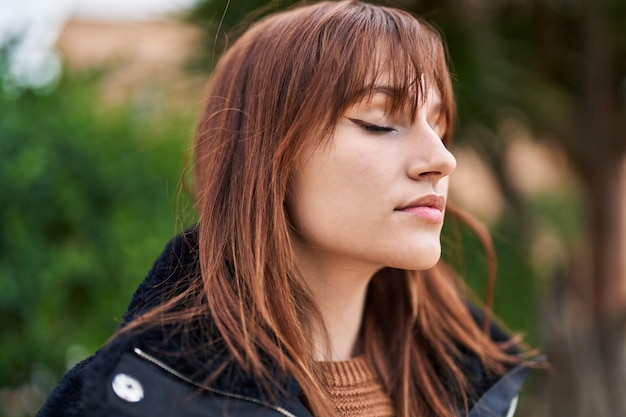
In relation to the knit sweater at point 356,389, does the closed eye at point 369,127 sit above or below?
above

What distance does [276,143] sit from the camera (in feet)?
4.45

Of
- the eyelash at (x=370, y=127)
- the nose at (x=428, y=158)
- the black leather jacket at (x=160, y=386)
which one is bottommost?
the black leather jacket at (x=160, y=386)

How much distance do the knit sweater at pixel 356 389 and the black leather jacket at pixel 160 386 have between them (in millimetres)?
197

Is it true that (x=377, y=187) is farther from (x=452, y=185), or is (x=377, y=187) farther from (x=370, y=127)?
(x=452, y=185)

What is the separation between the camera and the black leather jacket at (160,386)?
1.13 m

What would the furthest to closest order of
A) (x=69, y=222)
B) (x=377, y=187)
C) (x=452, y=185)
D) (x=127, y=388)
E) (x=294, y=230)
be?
(x=452, y=185), (x=69, y=222), (x=294, y=230), (x=377, y=187), (x=127, y=388)

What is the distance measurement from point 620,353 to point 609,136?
1242 mm

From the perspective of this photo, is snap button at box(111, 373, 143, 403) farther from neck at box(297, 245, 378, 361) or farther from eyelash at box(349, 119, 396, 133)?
eyelash at box(349, 119, 396, 133)

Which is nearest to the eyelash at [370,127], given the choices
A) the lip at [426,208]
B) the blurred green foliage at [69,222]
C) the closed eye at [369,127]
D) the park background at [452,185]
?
the closed eye at [369,127]

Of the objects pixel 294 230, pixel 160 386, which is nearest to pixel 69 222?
pixel 294 230

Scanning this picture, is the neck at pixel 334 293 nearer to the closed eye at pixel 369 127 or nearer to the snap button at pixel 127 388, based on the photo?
the closed eye at pixel 369 127

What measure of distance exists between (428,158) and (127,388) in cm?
66

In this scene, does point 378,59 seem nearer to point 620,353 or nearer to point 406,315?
point 406,315

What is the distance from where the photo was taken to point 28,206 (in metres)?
2.59
